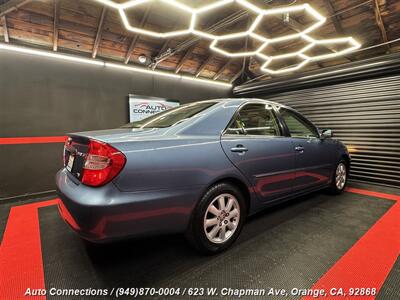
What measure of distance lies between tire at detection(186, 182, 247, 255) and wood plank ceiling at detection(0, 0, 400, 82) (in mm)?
2396

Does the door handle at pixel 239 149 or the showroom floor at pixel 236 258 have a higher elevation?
the door handle at pixel 239 149

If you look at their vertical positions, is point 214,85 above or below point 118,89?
above

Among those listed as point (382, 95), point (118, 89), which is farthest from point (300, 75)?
point (118, 89)

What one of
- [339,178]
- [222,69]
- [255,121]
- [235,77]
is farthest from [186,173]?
[235,77]

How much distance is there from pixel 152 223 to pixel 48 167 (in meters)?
3.34

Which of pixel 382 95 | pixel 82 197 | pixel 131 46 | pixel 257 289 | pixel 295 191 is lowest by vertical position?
pixel 257 289

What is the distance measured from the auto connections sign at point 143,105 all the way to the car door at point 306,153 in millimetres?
2740

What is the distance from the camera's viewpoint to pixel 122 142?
1.31m

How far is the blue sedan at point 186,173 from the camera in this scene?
1.26 metres

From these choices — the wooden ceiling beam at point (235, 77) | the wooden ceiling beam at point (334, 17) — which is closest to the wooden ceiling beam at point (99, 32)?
the wooden ceiling beam at point (334, 17)

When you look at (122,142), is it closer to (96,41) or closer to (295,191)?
(295,191)

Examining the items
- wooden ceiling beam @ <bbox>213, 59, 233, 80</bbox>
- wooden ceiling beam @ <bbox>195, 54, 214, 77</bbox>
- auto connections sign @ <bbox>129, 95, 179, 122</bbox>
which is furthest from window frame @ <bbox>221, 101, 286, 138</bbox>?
wooden ceiling beam @ <bbox>213, 59, 233, 80</bbox>

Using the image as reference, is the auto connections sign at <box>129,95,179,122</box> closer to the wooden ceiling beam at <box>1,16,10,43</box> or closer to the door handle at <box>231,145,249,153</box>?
the wooden ceiling beam at <box>1,16,10,43</box>

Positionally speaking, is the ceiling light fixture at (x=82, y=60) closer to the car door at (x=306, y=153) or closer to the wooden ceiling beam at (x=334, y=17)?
A: the wooden ceiling beam at (x=334, y=17)
